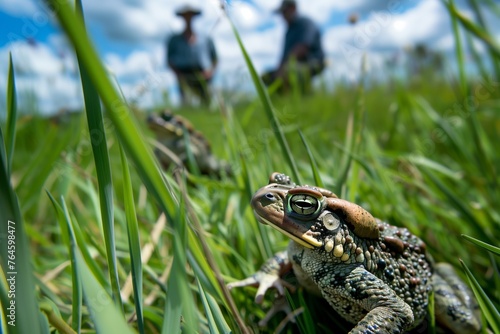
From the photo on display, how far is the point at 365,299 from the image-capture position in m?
0.93

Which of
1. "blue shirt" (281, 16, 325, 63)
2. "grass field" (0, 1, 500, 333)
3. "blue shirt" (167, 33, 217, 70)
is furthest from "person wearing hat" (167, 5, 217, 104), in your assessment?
"blue shirt" (281, 16, 325, 63)

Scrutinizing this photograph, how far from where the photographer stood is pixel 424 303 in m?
1.04

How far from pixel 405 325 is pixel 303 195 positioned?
0.41 metres

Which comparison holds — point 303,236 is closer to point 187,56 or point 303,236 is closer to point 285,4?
point 187,56

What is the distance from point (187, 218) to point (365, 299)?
0.54m

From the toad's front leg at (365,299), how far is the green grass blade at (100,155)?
0.55 m

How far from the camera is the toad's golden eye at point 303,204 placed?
961 mm

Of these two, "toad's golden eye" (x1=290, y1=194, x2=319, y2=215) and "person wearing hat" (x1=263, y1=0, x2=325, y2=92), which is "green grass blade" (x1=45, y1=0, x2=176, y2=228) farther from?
"person wearing hat" (x1=263, y1=0, x2=325, y2=92)

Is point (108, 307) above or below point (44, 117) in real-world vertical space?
→ below

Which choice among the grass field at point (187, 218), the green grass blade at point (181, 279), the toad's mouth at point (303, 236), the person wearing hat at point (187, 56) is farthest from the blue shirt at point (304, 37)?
the green grass blade at point (181, 279)

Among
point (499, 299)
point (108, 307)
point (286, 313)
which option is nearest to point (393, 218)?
point (499, 299)

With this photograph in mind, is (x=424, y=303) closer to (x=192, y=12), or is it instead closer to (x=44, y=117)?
(x=44, y=117)

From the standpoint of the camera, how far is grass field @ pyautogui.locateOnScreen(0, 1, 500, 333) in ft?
1.90

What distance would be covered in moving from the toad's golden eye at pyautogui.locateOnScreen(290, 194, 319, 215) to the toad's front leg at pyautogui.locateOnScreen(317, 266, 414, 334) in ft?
0.58
